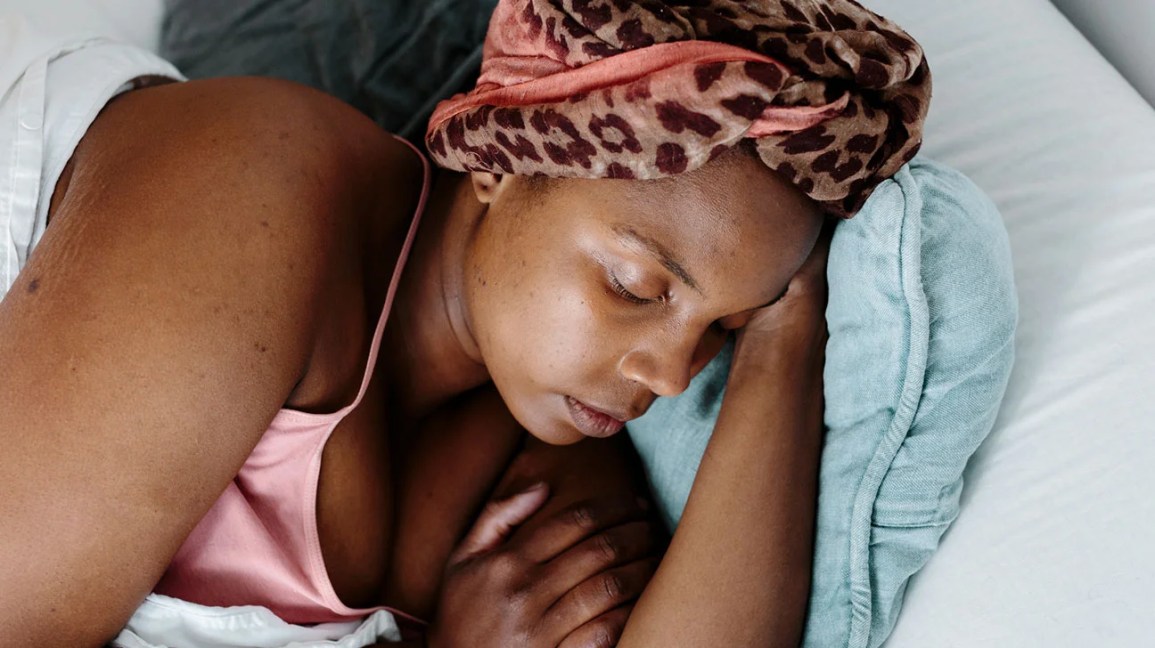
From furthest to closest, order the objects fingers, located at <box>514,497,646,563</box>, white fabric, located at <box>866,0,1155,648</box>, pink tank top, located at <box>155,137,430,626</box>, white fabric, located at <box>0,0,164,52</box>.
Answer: white fabric, located at <box>0,0,164,52</box>
fingers, located at <box>514,497,646,563</box>
pink tank top, located at <box>155,137,430,626</box>
white fabric, located at <box>866,0,1155,648</box>

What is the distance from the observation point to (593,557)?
1.13 meters

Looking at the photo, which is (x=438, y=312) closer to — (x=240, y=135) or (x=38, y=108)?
(x=240, y=135)

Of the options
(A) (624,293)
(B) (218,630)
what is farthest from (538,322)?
(B) (218,630)

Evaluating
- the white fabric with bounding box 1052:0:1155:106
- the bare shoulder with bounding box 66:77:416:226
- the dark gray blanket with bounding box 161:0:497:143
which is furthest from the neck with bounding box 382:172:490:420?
the white fabric with bounding box 1052:0:1155:106

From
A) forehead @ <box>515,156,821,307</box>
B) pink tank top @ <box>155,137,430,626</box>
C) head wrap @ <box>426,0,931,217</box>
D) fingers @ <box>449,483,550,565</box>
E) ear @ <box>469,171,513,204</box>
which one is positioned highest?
head wrap @ <box>426,0,931,217</box>

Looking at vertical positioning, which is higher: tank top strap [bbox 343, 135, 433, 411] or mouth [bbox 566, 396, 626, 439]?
tank top strap [bbox 343, 135, 433, 411]

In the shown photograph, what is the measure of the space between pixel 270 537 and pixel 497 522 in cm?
28

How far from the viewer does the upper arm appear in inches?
32.9

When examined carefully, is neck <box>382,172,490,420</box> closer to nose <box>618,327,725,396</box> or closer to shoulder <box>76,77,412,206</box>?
shoulder <box>76,77,412,206</box>

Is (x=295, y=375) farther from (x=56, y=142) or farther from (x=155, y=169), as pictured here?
(x=56, y=142)

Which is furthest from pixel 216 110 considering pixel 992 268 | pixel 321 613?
pixel 992 268

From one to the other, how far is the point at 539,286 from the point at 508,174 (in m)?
0.14

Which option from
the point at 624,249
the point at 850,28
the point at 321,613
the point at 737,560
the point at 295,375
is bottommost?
the point at 321,613

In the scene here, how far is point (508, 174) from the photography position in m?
1.03
